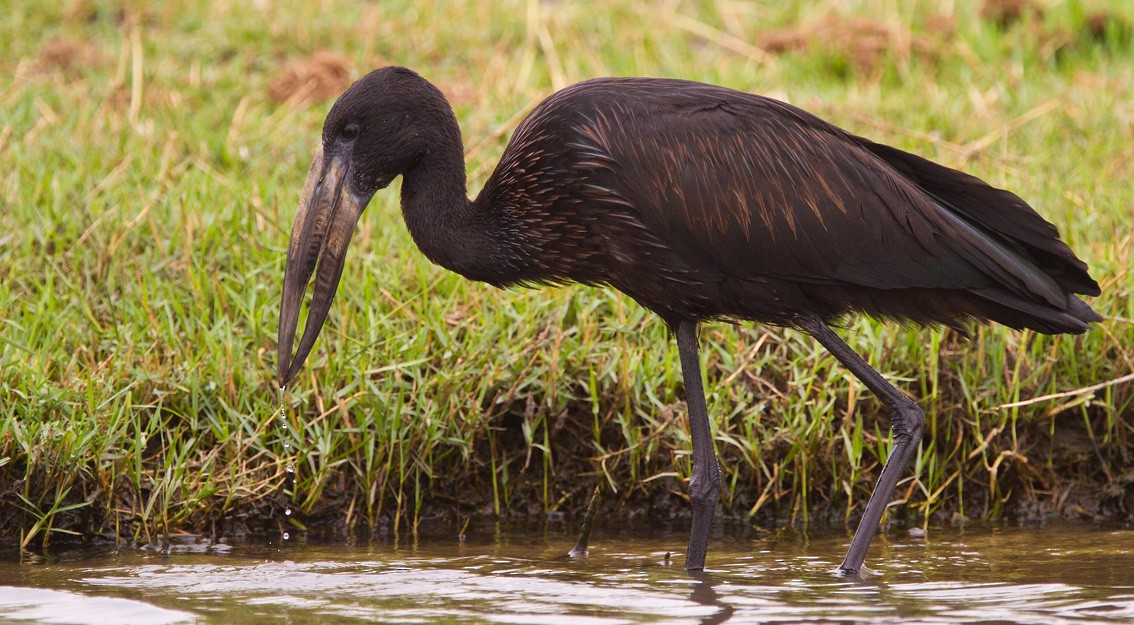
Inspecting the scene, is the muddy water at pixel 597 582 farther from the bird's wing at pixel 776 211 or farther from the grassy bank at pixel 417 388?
the bird's wing at pixel 776 211

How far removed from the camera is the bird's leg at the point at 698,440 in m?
4.78

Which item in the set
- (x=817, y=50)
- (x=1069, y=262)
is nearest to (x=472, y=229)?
(x=1069, y=262)

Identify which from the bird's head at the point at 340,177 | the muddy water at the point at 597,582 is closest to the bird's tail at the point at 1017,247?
the muddy water at the point at 597,582

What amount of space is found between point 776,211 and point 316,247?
4.97ft

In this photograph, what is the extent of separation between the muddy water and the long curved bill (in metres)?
0.74

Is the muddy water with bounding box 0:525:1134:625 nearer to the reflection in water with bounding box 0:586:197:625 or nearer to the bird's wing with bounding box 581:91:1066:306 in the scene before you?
the reflection in water with bounding box 0:586:197:625

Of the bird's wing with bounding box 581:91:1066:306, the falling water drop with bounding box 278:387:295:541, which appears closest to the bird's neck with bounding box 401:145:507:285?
the bird's wing with bounding box 581:91:1066:306

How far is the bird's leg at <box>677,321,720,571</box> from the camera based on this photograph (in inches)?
188

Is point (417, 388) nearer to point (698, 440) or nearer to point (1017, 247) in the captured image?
point (698, 440)

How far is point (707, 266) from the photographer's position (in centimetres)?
468

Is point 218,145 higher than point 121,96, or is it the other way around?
point 121,96

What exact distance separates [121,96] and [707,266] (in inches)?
187

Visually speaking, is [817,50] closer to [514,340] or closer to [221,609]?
[514,340]

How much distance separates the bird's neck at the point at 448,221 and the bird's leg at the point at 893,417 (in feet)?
3.50
